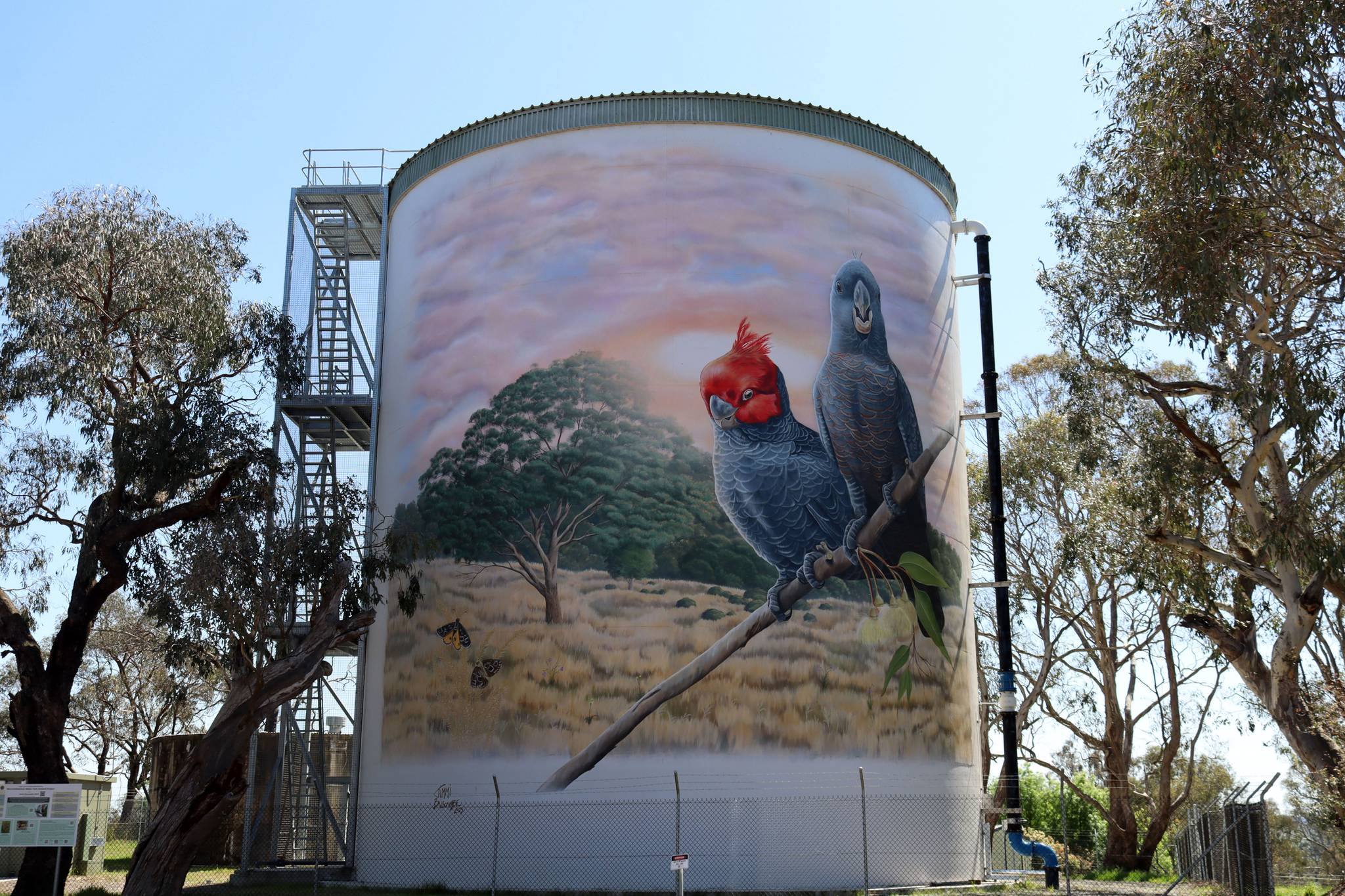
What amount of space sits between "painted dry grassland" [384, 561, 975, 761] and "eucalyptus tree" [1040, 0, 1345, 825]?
550cm

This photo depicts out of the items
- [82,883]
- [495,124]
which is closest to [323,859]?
[82,883]

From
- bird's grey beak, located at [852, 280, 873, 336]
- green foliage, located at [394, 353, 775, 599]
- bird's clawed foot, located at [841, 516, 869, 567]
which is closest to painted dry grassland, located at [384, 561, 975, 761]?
green foliage, located at [394, 353, 775, 599]

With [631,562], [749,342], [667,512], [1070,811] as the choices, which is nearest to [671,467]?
[667,512]

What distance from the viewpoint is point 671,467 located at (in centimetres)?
1897

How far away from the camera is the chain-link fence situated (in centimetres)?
1777

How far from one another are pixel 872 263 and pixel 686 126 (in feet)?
12.3

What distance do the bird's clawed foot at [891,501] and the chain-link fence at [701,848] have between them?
4250mm

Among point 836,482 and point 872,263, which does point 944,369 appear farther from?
point 836,482

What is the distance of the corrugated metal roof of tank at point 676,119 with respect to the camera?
2066cm

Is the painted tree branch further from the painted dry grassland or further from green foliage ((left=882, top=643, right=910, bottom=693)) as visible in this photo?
green foliage ((left=882, top=643, right=910, bottom=693))

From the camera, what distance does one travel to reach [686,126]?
20578 millimetres

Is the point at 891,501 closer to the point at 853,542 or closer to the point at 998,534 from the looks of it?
the point at 853,542

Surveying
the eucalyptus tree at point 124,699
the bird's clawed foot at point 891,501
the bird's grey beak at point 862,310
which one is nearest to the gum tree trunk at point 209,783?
the bird's clawed foot at point 891,501

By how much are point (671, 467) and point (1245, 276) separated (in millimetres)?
8890
